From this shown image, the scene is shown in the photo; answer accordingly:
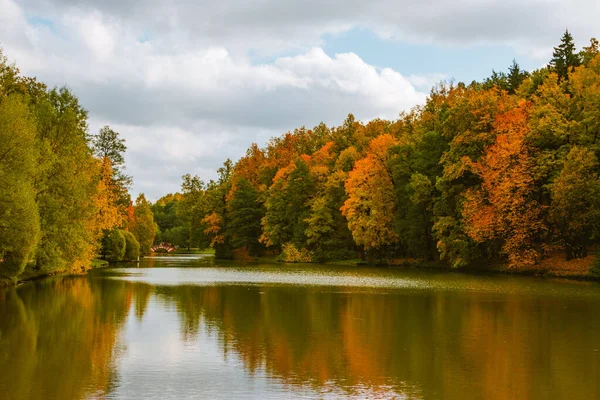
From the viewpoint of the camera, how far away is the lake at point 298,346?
495 inches

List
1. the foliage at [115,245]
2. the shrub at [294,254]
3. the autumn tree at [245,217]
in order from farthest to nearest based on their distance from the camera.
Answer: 1. the autumn tree at [245,217]
2. the shrub at [294,254]
3. the foliage at [115,245]

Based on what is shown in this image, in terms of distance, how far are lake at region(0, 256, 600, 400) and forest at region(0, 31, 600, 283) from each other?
968cm

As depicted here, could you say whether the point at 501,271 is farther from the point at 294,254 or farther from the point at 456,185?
the point at 294,254

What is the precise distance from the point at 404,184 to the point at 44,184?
36919 millimetres

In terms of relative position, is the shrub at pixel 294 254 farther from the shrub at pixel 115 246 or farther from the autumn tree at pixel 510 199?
the autumn tree at pixel 510 199

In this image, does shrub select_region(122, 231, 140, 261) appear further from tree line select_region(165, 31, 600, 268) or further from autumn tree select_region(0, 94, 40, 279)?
autumn tree select_region(0, 94, 40, 279)

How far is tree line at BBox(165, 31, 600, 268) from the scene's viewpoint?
48500 millimetres

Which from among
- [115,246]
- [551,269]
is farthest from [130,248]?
[551,269]

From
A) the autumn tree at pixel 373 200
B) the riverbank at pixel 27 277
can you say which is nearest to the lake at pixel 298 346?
the riverbank at pixel 27 277

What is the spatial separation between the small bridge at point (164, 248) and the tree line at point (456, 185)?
56747 millimetres

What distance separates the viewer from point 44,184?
40.5 m

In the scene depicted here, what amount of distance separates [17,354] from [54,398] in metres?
5.03

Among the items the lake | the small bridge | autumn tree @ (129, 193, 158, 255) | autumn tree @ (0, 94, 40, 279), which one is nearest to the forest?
autumn tree @ (0, 94, 40, 279)

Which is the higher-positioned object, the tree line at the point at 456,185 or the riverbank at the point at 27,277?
the tree line at the point at 456,185
